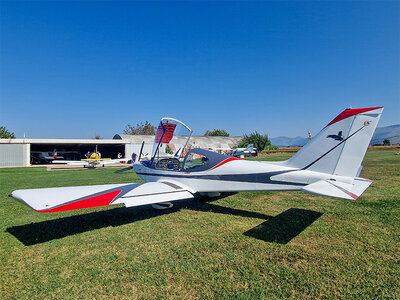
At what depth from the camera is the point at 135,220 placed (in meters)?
5.36

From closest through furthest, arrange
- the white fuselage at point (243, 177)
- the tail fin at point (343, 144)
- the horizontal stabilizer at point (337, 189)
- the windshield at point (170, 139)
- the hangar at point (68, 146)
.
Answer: the horizontal stabilizer at point (337, 189) < the tail fin at point (343, 144) < the white fuselage at point (243, 177) < the windshield at point (170, 139) < the hangar at point (68, 146)

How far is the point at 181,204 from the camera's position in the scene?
6.85m

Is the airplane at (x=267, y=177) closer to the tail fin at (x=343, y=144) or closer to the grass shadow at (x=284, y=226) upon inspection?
the tail fin at (x=343, y=144)

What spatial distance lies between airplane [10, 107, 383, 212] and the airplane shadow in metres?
0.79

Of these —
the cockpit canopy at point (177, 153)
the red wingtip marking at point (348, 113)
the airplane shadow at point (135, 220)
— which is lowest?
the airplane shadow at point (135, 220)

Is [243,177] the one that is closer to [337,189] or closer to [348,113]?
[337,189]

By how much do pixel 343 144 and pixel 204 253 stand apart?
344 centimetres

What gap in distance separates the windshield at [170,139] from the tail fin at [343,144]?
11.6ft

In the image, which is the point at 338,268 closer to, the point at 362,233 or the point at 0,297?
the point at 362,233

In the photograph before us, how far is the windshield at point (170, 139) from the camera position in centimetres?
711

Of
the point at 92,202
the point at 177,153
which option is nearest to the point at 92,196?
the point at 92,202

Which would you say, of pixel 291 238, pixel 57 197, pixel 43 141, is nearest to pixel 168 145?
pixel 57 197

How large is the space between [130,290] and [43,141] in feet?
104

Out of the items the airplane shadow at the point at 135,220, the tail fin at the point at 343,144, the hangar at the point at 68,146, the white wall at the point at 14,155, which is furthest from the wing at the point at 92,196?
the white wall at the point at 14,155
